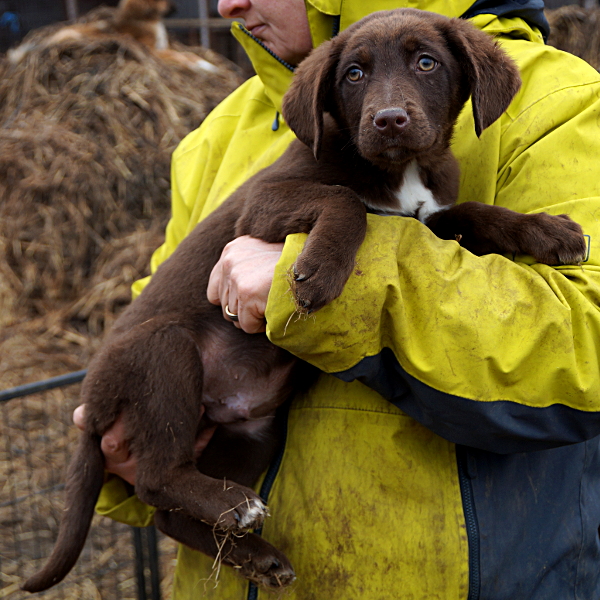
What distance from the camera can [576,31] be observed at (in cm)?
747

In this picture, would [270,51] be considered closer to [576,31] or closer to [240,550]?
[240,550]

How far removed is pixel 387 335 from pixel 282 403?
57 centimetres

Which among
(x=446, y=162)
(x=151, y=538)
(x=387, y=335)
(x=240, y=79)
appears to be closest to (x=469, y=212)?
(x=446, y=162)

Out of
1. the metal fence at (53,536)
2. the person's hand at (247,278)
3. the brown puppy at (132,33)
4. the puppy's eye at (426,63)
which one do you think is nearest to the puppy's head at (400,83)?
the puppy's eye at (426,63)

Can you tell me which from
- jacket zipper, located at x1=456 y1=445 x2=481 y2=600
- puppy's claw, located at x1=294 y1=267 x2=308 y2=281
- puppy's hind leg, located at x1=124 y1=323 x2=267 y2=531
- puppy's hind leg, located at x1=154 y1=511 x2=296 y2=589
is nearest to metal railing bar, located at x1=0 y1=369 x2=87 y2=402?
puppy's hind leg, located at x1=124 y1=323 x2=267 y2=531

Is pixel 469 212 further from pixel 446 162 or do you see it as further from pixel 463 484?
pixel 463 484

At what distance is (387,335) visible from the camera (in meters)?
1.67

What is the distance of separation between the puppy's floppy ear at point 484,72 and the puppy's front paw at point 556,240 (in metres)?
0.32

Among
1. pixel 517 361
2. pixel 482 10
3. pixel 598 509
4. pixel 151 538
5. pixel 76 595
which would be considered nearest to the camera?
pixel 517 361

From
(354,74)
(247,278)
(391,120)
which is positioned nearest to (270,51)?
(354,74)

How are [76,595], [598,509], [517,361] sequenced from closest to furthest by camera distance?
[517,361] < [598,509] < [76,595]

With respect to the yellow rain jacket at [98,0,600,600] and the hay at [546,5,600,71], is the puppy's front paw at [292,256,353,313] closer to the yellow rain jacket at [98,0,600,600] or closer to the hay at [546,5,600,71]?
the yellow rain jacket at [98,0,600,600]

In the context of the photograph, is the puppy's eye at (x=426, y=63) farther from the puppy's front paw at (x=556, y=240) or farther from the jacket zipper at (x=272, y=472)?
the jacket zipper at (x=272, y=472)

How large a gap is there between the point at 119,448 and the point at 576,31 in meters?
7.06
